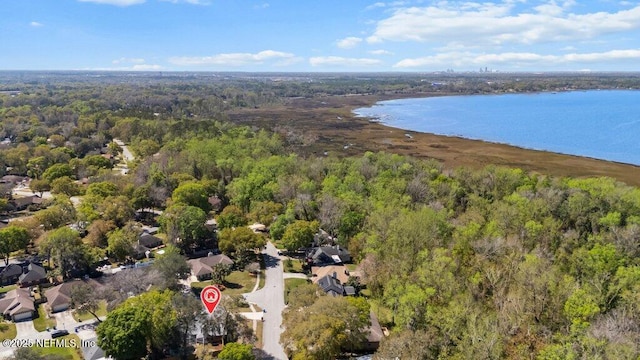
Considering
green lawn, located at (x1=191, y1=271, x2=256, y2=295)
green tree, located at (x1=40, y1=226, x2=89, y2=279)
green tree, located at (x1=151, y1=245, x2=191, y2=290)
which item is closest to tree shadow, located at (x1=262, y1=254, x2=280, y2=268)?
green lawn, located at (x1=191, y1=271, x2=256, y2=295)

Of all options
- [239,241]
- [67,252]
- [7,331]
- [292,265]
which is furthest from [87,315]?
[292,265]

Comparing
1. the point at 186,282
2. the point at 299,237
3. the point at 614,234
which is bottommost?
the point at 186,282

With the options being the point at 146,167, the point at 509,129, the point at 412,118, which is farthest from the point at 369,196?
the point at 412,118

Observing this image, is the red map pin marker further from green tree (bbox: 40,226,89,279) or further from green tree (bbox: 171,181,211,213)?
green tree (bbox: 171,181,211,213)

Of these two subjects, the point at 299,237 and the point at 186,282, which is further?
the point at 299,237

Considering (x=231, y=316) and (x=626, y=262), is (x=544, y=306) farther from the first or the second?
(x=231, y=316)

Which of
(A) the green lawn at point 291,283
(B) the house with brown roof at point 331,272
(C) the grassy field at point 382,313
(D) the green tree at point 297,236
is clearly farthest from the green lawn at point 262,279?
(C) the grassy field at point 382,313
